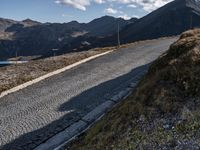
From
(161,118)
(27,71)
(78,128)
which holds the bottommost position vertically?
(78,128)

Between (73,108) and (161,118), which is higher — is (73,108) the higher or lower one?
the lower one

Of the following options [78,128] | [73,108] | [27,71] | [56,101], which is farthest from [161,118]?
[27,71]

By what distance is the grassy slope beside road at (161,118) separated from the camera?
7297 mm

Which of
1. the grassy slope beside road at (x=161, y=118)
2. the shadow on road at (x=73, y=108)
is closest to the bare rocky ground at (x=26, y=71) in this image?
the shadow on road at (x=73, y=108)

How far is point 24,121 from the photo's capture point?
12.9 metres

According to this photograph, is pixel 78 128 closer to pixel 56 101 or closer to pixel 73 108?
pixel 73 108

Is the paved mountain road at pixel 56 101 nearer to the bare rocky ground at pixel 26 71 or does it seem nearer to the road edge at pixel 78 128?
the road edge at pixel 78 128

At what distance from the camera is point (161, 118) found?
8.44 m

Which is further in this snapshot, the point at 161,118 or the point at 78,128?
the point at 78,128

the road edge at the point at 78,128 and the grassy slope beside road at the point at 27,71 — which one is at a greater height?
the grassy slope beside road at the point at 27,71

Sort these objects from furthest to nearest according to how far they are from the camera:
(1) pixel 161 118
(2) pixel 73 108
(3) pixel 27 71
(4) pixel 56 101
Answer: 1. (3) pixel 27 71
2. (4) pixel 56 101
3. (2) pixel 73 108
4. (1) pixel 161 118

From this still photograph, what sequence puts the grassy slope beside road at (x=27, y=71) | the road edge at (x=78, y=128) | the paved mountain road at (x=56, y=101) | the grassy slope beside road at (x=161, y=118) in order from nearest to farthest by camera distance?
the grassy slope beside road at (x=161, y=118), the road edge at (x=78, y=128), the paved mountain road at (x=56, y=101), the grassy slope beside road at (x=27, y=71)

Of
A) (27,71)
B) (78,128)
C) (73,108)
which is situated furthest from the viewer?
(27,71)

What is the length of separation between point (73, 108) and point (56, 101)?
162cm
